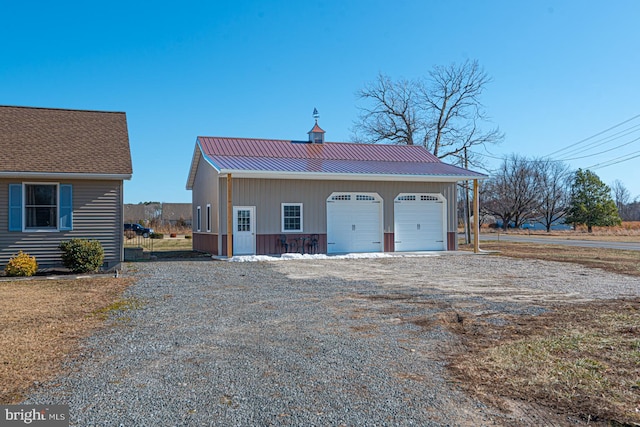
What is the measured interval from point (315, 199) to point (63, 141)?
326 inches

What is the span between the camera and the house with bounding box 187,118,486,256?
18.1 m

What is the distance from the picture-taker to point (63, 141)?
15031mm

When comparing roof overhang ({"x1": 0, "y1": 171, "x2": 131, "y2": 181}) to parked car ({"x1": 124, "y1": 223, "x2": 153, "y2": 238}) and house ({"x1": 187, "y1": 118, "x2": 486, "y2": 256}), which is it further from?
parked car ({"x1": 124, "y1": 223, "x2": 153, "y2": 238})

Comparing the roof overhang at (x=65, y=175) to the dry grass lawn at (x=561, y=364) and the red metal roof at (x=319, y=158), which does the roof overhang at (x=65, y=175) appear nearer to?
the red metal roof at (x=319, y=158)

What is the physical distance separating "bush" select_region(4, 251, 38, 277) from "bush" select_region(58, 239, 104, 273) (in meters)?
0.72

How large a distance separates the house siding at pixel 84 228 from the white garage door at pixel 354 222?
762 cm

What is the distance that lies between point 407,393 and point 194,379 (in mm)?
1878

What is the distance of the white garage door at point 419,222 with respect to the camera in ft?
66.0

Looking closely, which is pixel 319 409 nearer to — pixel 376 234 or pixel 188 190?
pixel 376 234

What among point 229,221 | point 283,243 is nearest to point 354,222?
point 283,243

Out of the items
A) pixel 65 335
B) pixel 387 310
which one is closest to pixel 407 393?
pixel 387 310

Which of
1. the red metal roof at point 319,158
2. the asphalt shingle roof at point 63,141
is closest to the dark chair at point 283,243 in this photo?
the red metal roof at point 319,158

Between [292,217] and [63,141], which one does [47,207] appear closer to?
[63,141]

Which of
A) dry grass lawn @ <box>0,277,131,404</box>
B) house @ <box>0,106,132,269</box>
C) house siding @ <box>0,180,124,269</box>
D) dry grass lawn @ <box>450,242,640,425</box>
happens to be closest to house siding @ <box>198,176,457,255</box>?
house @ <box>0,106,132,269</box>
